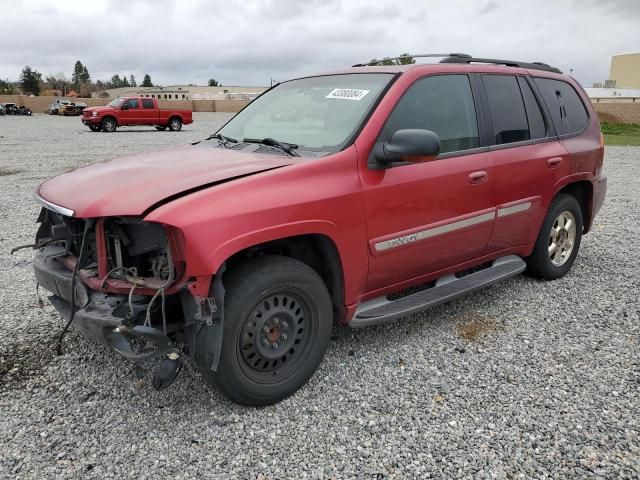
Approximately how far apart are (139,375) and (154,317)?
73cm

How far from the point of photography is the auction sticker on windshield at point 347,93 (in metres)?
3.53

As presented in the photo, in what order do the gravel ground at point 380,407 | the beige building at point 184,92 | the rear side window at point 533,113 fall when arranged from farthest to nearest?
1. the beige building at point 184,92
2. the rear side window at point 533,113
3. the gravel ground at point 380,407

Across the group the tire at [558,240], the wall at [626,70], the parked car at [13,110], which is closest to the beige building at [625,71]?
the wall at [626,70]

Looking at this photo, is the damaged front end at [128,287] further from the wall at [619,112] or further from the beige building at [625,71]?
the beige building at [625,71]

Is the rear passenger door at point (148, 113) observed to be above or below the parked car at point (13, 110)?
below

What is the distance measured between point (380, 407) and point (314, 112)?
6.47 feet

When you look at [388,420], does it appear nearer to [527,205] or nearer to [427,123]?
[427,123]

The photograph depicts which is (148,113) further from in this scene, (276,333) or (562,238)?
(276,333)

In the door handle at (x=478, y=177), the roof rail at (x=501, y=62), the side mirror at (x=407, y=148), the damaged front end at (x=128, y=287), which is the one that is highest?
the roof rail at (x=501, y=62)

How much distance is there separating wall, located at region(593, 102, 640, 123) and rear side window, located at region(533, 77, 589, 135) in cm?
2864

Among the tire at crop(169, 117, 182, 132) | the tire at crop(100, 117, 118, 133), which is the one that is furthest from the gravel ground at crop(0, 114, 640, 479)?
the tire at crop(169, 117, 182, 132)

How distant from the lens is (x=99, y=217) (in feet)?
8.87

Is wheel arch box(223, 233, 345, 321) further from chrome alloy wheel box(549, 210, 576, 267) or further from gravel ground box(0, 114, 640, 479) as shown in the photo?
chrome alloy wheel box(549, 210, 576, 267)

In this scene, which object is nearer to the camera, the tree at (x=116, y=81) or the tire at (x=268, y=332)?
the tire at (x=268, y=332)
